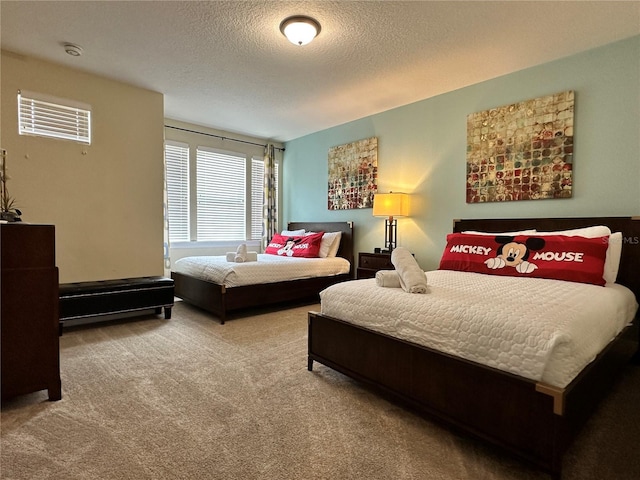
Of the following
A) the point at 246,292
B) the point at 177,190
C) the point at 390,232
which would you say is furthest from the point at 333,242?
the point at 177,190

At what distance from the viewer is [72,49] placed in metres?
3.02

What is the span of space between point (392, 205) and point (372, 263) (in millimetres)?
790

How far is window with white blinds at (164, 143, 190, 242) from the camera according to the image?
511cm

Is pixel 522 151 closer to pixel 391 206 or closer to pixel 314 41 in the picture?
pixel 391 206

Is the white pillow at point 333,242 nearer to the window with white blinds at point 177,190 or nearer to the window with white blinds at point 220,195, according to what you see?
the window with white blinds at point 220,195

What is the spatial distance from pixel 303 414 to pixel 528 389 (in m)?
1.14

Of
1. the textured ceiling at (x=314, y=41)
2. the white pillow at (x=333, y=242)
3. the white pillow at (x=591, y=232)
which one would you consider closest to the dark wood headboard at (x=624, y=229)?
the white pillow at (x=591, y=232)

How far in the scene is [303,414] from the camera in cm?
189

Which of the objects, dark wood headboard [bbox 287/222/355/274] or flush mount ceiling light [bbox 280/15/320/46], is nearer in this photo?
flush mount ceiling light [bbox 280/15/320/46]

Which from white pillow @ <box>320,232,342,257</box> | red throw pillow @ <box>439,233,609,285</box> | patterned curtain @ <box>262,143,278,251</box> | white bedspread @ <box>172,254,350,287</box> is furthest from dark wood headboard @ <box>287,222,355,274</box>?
red throw pillow @ <box>439,233,609,285</box>

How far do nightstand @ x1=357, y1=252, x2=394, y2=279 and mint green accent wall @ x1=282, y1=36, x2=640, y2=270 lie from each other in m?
0.41

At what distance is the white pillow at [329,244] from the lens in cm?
493

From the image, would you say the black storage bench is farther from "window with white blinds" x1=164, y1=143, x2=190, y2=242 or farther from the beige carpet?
"window with white blinds" x1=164, y1=143, x2=190, y2=242

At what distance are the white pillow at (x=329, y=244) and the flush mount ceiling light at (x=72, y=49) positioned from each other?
11.2ft
